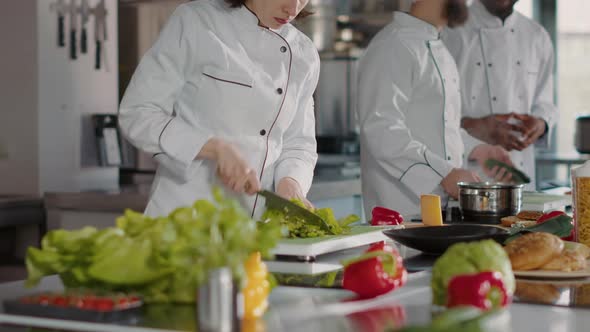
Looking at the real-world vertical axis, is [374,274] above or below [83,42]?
below

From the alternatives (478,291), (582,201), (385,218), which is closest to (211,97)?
(385,218)

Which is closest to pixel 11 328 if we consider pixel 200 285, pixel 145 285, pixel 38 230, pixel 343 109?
pixel 145 285

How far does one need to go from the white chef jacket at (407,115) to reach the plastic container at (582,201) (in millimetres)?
1045

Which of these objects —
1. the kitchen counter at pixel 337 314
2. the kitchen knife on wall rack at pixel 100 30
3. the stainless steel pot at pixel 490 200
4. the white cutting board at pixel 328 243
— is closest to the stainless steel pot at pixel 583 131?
the kitchen knife on wall rack at pixel 100 30

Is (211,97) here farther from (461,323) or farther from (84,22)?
(84,22)

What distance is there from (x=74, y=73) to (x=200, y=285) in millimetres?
2989

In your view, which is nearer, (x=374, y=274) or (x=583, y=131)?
(x=374, y=274)

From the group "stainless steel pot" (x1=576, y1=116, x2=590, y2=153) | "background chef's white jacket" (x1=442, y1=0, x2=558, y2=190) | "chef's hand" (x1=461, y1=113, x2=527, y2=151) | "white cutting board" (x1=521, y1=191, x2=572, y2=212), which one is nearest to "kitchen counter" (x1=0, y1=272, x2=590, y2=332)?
"white cutting board" (x1=521, y1=191, x2=572, y2=212)

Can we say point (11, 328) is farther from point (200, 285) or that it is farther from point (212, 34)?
point (212, 34)

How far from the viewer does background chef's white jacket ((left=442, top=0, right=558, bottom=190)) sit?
4.18m

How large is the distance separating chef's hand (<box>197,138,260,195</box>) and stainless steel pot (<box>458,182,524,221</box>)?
30.3 inches

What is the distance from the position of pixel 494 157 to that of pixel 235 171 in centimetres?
163

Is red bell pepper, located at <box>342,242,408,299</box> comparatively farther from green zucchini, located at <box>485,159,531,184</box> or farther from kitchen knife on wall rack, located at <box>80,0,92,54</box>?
kitchen knife on wall rack, located at <box>80,0,92,54</box>

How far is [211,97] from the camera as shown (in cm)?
234
